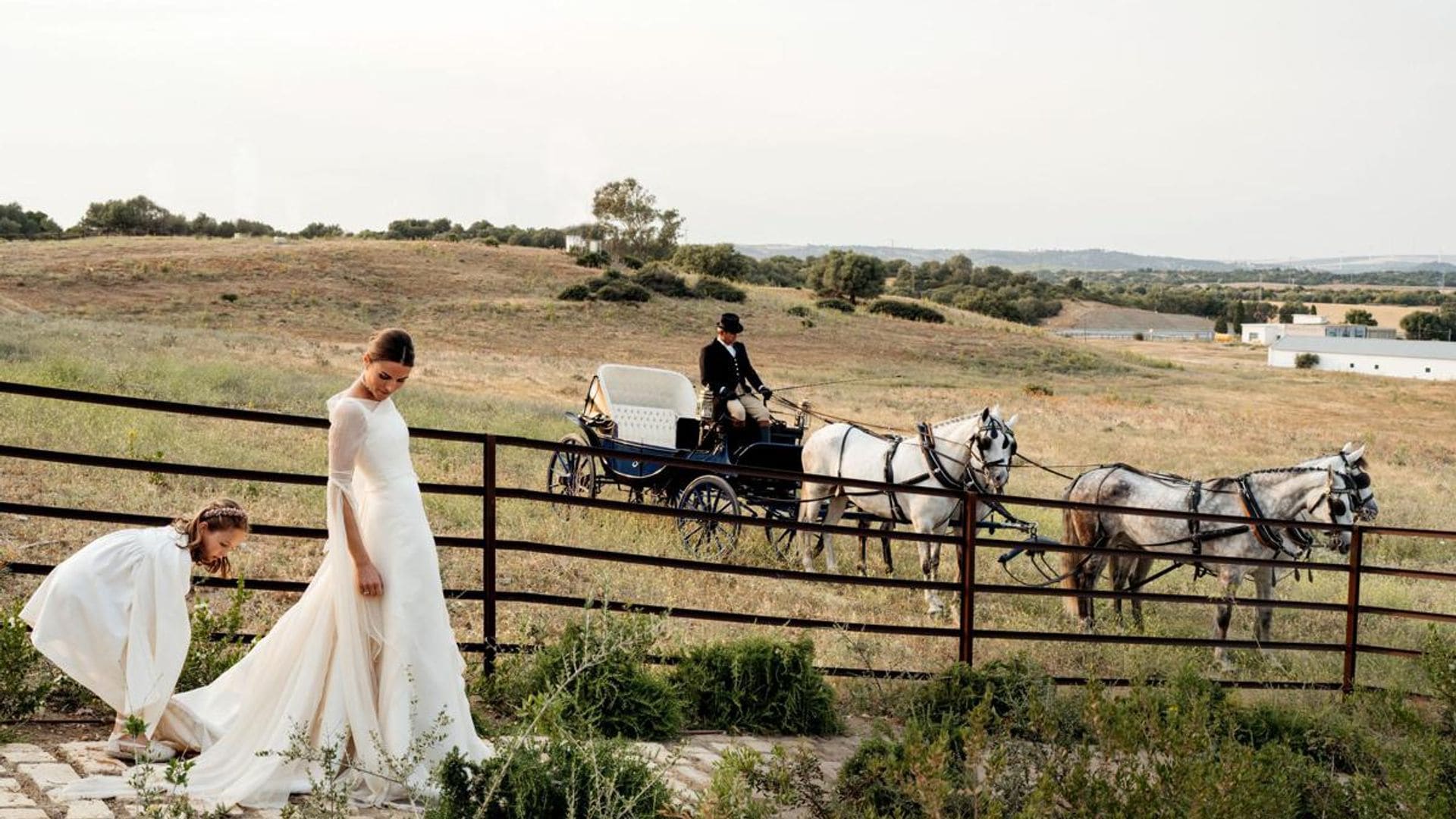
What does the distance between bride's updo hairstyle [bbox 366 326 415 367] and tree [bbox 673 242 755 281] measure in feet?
251

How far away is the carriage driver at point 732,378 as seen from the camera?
44.0 feet

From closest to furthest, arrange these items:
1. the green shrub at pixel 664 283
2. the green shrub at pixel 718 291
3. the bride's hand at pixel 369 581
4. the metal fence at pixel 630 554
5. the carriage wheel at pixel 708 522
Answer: the bride's hand at pixel 369 581 < the metal fence at pixel 630 554 < the carriage wheel at pixel 708 522 < the green shrub at pixel 664 283 < the green shrub at pixel 718 291

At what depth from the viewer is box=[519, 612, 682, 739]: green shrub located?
6.05m

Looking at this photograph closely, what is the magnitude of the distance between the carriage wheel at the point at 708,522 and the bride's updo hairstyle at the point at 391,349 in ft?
25.4

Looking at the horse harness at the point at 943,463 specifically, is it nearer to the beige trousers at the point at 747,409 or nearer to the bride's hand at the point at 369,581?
the beige trousers at the point at 747,409

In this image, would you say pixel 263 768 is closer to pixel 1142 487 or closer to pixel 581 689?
pixel 581 689

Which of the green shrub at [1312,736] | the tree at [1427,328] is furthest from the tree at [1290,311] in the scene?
the green shrub at [1312,736]

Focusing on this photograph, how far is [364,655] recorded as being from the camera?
5070 mm

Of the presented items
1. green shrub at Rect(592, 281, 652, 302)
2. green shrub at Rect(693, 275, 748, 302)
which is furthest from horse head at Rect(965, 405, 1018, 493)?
green shrub at Rect(693, 275, 748, 302)

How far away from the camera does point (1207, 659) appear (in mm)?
9953

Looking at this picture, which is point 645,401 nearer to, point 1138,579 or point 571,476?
point 571,476

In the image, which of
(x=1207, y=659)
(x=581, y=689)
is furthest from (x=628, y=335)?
(x=581, y=689)

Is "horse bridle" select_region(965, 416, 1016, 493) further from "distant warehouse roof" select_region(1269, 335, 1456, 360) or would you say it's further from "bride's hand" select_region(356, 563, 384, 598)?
"distant warehouse roof" select_region(1269, 335, 1456, 360)

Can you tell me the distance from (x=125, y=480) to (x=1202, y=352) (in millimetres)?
91217
